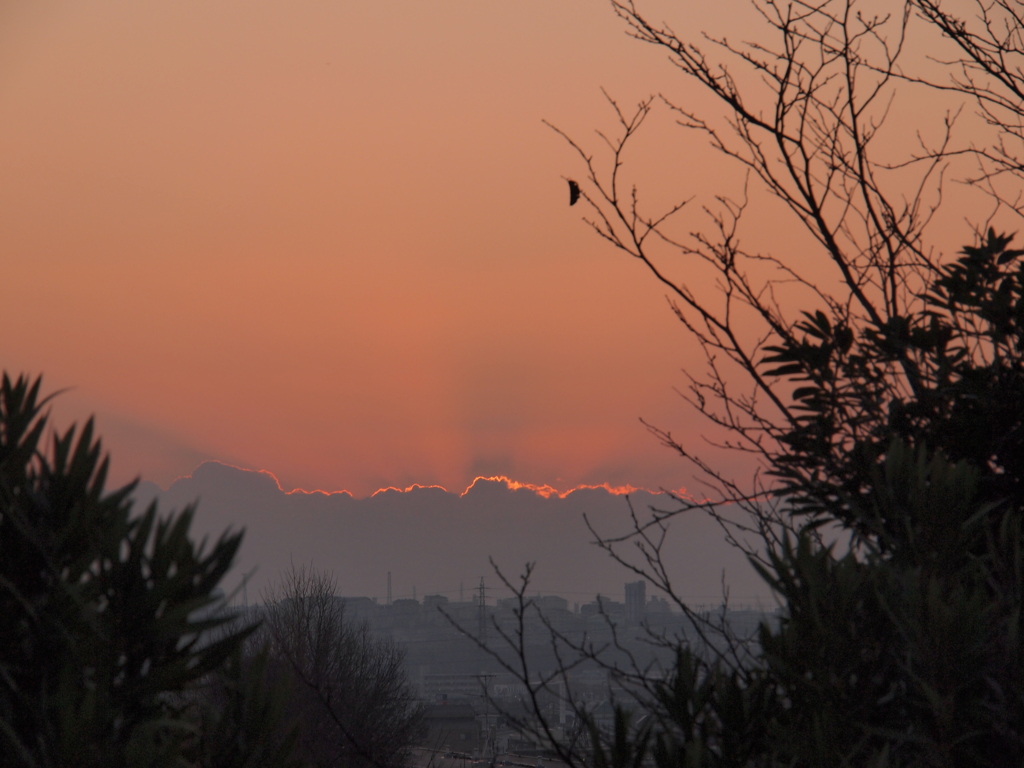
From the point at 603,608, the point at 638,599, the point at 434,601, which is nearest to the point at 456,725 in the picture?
the point at 638,599

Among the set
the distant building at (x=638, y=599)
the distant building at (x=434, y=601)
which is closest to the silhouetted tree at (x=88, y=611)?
the distant building at (x=434, y=601)

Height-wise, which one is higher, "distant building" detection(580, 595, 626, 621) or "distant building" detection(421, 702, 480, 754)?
"distant building" detection(421, 702, 480, 754)

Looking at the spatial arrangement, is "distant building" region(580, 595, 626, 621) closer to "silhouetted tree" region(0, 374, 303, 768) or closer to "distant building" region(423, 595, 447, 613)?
"distant building" region(423, 595, 447, 613)

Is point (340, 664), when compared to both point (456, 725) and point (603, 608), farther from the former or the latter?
point (456, 725)

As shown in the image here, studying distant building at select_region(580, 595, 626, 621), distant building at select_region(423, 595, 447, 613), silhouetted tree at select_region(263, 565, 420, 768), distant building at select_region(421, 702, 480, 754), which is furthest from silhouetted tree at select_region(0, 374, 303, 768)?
distant building at select_region(421, 702, 480, 754)

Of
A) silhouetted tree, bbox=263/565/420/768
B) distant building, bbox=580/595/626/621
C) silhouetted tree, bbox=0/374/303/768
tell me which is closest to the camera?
silhouetted tree, bbox=0/374/303/768

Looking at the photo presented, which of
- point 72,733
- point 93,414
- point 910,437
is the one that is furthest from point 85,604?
point 910,437

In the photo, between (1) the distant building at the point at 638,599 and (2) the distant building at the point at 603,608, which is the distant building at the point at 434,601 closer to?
(2) the distant building at the point at 603,608

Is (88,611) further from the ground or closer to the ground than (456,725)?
closer to the ground

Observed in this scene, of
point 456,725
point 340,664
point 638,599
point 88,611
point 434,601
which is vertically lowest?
point 88,611

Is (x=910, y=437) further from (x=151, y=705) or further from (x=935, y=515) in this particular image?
(x=151, y=705)

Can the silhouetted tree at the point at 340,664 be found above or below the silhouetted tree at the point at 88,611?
above

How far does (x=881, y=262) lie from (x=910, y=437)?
1.55 metres

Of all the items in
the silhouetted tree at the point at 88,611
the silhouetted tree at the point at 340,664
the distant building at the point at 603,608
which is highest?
the silhouetted tree at the point at 340,664
